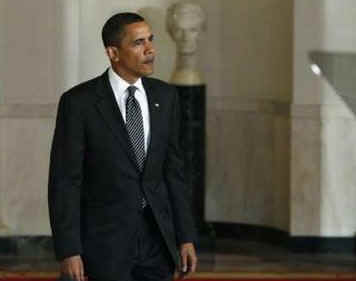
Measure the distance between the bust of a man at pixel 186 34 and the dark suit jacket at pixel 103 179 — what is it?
425 centimetres

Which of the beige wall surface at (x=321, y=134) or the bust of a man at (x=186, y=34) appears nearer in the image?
the beige wall surface at (x=321, y=134)

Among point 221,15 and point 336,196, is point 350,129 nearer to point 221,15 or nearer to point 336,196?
point 336,196

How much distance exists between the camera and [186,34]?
9.12 m

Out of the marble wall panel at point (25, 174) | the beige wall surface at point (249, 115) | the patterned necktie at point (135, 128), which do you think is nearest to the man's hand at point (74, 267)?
the patterned necktie at point (135, 128)

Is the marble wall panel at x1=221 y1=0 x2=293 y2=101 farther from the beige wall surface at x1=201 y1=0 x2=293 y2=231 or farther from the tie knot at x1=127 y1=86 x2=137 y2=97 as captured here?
the tie knot at x1=127 y1=86 x2=137 y2=97

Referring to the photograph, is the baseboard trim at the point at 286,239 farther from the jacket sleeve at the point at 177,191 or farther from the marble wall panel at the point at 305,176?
the jacket sleeve at the point at 177,191

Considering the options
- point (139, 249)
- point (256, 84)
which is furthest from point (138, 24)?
point (256, 84)

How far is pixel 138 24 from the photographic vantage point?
480 cm

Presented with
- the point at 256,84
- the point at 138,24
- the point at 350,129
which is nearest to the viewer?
the point at 138,24

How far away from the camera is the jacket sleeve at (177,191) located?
4883mm

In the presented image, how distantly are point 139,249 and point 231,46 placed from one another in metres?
5.04

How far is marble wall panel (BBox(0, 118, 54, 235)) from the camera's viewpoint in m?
8.96

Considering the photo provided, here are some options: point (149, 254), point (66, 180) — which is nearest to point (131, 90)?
point (66, 180)

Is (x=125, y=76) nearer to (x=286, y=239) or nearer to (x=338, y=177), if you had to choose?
(x=338, y=177)
